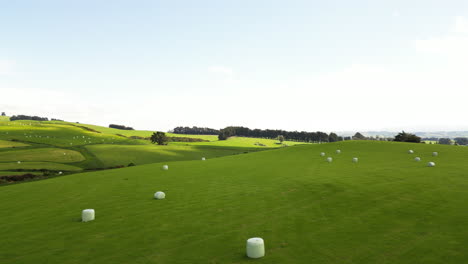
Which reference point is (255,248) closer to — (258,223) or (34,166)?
(258,223)

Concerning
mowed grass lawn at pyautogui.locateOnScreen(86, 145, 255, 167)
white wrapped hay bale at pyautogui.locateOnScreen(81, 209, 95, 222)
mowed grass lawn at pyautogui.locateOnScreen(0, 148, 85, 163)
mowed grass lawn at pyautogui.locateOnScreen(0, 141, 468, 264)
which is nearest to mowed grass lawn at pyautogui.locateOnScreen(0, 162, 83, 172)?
mowed grass lawn at pyautogui.locateOnScreen(0, 148, 85, 163)

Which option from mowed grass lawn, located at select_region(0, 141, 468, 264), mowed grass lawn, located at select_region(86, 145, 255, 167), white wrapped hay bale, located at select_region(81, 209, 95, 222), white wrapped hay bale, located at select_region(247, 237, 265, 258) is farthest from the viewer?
mowed grass lawn, located at select_region(86, 145, 255, 167)

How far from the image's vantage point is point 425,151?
170 ft

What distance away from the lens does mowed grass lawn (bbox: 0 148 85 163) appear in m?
85.1

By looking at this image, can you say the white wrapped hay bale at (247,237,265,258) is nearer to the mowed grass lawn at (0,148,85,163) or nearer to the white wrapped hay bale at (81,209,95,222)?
the white wrapped hay bale at (81,209,95,222)

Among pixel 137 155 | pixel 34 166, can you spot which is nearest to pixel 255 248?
pixel 34 166

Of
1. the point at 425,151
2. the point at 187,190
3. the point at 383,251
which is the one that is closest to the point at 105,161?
the point at 187,190

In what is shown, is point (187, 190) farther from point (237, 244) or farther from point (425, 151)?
point (425, 151)

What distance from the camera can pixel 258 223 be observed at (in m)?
16.6

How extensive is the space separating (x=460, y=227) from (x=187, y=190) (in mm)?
20531

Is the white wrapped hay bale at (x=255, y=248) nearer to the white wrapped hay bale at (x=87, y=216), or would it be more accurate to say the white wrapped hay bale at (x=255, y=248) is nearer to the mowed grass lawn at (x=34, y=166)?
the white wrapped hay bale at (x=87, y=216)

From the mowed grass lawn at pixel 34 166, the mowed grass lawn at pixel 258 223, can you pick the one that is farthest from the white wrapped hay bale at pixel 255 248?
the mowed grass lawn at pixel 34 166

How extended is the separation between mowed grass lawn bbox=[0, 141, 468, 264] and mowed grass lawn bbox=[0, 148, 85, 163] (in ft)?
224

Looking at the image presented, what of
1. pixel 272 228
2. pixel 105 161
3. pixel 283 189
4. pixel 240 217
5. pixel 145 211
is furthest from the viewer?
pixel 105 161
